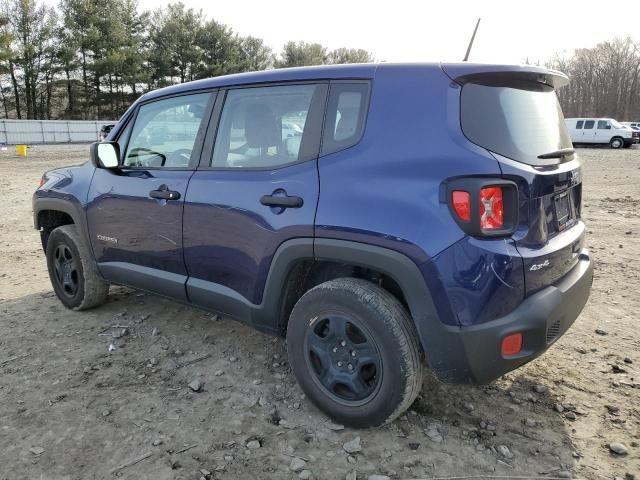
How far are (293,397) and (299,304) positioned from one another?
65 centimetres

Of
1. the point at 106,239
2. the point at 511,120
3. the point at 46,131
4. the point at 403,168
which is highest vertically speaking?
the point at 46,131

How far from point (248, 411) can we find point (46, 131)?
3830 cm

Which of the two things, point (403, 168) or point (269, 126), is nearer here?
point (403, 168)

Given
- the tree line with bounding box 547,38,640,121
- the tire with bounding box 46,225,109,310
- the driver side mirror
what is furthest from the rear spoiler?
the tree line with bounding box 547,38,640,121

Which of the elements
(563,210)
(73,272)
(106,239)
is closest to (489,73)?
(563,210)

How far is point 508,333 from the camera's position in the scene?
2.32 m

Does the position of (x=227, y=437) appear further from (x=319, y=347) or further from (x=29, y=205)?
(x=29, y=205)

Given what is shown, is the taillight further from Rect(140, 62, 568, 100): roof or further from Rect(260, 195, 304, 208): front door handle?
Rect(260, 195, 304, 208): front door handle

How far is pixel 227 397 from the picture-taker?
312 cm

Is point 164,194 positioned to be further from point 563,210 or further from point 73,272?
point 563,210

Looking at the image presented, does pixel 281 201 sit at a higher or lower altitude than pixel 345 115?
lower

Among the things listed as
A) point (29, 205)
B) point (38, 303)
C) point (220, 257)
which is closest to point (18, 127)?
point (29, 205)

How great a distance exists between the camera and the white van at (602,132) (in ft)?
93.3

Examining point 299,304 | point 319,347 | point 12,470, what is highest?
point 299,304
